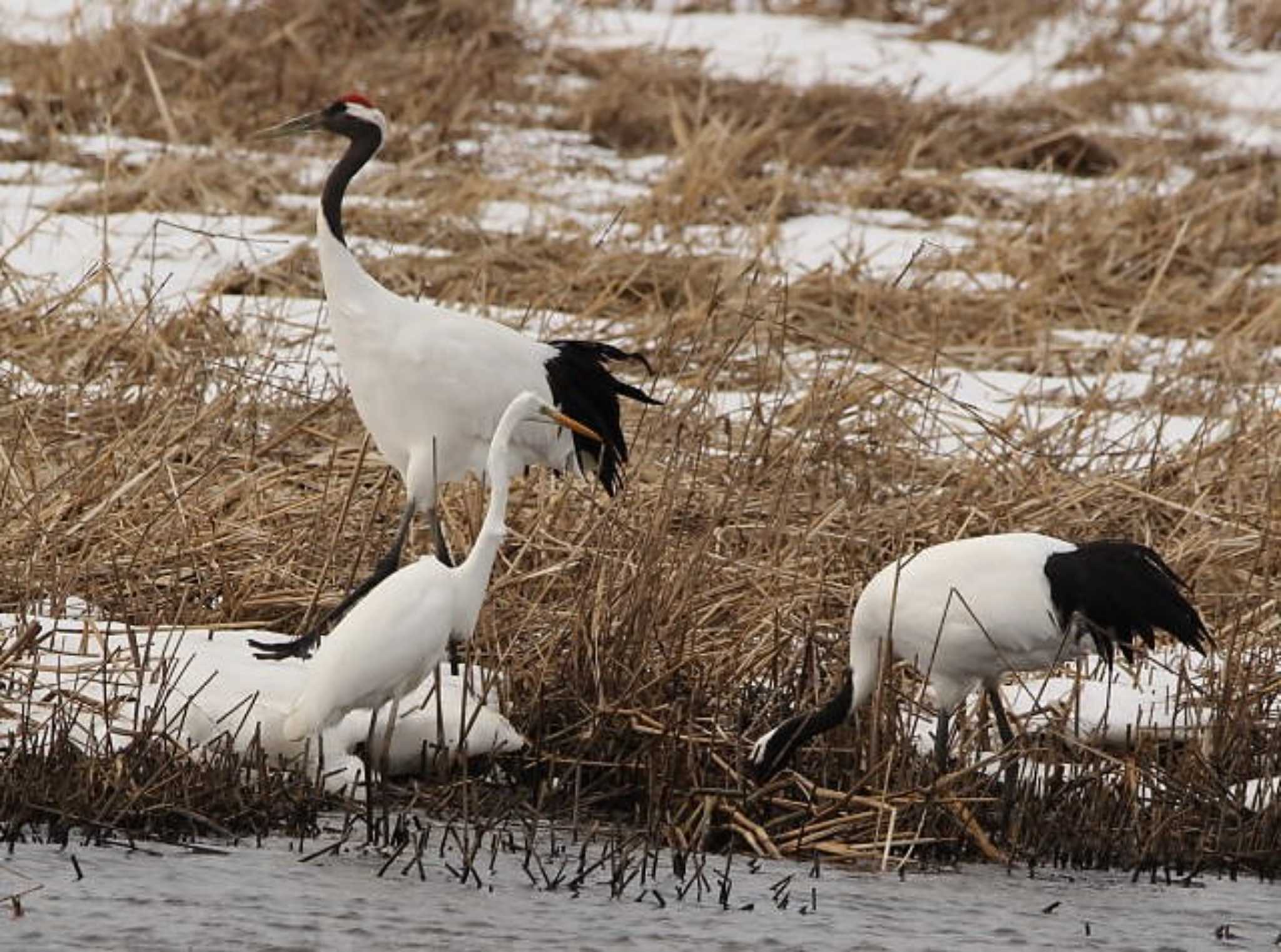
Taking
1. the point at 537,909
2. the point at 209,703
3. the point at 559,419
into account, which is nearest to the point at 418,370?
the point at 559,419

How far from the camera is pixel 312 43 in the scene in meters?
13.2

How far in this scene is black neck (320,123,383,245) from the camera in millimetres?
6586

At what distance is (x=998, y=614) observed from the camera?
5617 mm

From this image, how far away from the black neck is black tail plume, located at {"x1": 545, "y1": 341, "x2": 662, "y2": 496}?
2.29ft

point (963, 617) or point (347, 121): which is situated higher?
point (347, 121)

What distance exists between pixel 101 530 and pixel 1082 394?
4.00 meters

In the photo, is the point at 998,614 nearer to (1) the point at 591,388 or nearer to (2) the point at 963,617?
(2) the point at 963,617

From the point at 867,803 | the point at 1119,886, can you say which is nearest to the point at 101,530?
the point at 867,803

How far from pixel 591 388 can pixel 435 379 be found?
515mm

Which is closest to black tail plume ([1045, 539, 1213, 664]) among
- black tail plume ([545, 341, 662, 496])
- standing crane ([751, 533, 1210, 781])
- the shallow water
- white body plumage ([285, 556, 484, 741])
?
standing crane ([751, 533, 1210, 781])

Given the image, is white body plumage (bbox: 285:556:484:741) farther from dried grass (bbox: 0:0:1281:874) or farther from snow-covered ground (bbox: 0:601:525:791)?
dried grass (bbox: 0:0:1281:874)

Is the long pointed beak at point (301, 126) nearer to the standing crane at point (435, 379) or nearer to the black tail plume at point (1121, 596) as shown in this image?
the standing crane at point (435, 379)

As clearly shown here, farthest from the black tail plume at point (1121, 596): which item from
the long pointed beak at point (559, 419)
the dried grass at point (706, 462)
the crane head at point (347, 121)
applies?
the crane head at point (347, 121)

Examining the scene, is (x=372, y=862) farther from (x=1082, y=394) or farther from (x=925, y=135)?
(x=925, y=135)
